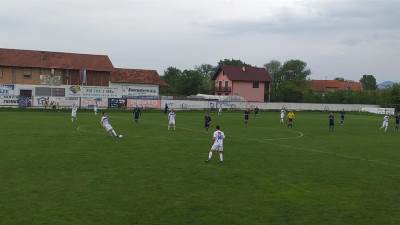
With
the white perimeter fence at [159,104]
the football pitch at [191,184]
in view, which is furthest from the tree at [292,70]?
the football pitch at [191,184]

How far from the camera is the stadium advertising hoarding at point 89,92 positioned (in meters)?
75.1

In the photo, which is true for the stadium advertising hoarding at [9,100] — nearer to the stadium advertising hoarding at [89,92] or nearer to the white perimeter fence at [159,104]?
the white perimeter fence at [159,104]

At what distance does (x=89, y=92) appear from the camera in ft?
249

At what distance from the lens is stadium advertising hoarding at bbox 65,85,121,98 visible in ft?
246

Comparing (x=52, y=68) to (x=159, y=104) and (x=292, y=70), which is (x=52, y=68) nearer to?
(x=159, y=104)

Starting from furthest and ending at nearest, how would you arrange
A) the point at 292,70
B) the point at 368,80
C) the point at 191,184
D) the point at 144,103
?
the point at 368,80, the point at 292,70, the point at 144,103, the point at 191,184

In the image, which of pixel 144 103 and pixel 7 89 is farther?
pixel 144 103

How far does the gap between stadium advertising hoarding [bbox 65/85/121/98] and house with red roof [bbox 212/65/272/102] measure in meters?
32.3

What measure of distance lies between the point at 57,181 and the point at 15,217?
14.4 feet

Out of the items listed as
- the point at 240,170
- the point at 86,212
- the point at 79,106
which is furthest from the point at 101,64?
the point at 86,212

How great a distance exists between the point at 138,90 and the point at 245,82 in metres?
27.5

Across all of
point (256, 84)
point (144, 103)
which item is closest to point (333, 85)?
point (256, 84)

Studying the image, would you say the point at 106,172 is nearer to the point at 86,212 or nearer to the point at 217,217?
the point at 86,212

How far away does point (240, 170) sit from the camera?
63.4ft
